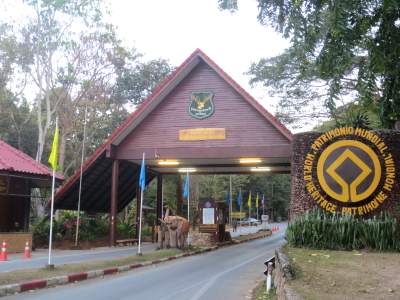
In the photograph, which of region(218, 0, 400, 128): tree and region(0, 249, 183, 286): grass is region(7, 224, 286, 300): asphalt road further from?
region(218, 0, 400, 128): tree

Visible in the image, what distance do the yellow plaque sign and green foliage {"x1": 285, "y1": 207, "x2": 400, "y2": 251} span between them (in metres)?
A: 8.26

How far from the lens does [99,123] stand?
115 ft

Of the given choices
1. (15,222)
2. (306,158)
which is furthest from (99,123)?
(306,158)

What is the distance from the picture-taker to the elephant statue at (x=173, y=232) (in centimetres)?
1775

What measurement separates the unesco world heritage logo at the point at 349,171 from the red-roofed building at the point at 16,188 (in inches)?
435

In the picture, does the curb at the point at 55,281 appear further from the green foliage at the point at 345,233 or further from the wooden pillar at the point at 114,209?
the wooden pillar at the point at 114,209

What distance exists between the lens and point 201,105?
66.7 feet

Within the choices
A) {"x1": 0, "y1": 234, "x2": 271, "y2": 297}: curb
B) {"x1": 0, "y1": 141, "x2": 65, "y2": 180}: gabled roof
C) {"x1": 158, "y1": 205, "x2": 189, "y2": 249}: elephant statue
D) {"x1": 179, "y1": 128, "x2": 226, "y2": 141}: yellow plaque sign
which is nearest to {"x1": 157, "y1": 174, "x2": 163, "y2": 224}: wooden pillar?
{"x1": 179, "y1": 128, "x2": 226, "y2": 141}: yellow plaque sign

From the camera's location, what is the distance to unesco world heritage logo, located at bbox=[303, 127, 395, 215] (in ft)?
43.1

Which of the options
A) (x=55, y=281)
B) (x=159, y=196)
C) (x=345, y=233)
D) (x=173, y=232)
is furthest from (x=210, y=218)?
(x=55, y=281)

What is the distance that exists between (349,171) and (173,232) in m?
7.96

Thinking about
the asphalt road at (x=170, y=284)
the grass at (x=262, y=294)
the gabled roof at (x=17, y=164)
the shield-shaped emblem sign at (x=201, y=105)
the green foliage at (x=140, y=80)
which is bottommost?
the asphalt road at (x=170, y=284)

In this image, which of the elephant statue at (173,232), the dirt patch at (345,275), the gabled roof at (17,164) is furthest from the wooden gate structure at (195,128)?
A: the dirt patch at (345,275)

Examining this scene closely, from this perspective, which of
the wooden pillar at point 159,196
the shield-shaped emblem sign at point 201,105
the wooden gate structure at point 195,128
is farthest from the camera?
the wooden pillar at point 159,196
